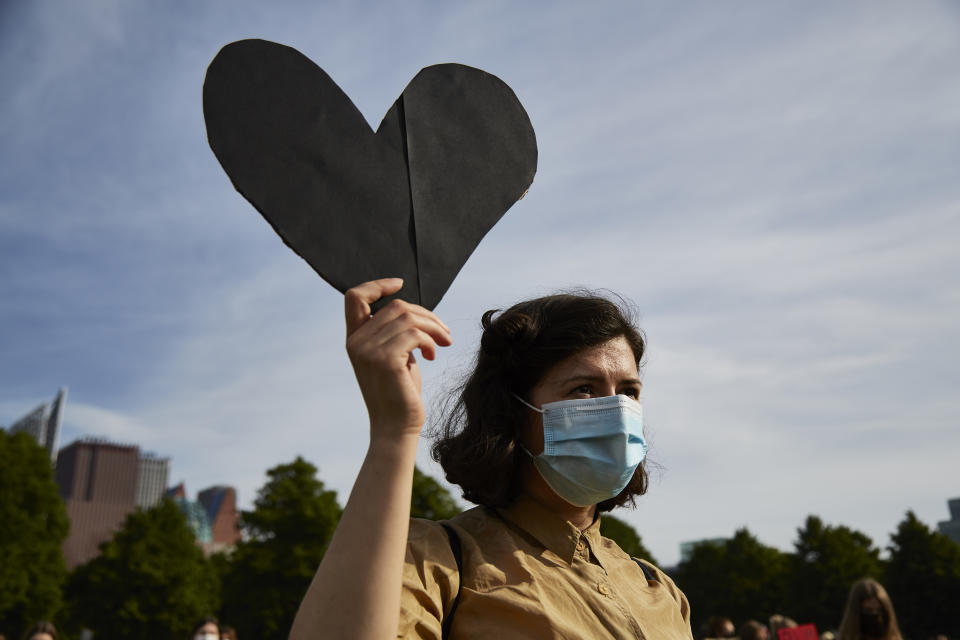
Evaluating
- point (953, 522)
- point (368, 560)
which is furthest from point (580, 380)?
point (953, 522)

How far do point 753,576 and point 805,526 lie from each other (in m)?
5.46

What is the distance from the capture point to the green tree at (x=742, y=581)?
43.2m

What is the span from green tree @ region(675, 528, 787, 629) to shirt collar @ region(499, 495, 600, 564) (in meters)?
45.8

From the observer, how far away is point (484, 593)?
1.91m

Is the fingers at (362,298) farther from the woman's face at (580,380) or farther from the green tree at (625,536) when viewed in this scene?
the green tree at (625,536)

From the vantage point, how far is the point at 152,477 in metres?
172

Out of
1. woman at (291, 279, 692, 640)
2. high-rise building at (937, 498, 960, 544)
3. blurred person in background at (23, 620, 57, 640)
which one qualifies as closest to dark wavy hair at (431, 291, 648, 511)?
woman at (291, 279, 692, 640)

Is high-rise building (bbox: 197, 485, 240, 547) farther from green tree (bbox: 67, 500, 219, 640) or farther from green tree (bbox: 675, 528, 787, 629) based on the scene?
green tree (bbox: 675, 528, 787, 629)

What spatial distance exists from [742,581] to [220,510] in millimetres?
137124

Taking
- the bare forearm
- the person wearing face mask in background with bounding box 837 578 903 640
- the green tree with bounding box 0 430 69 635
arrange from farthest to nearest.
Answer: the green tree with bounding box 0 430 69 635
the person wearing face mask in background with bounding box 837 578 903 640
the bare forearm

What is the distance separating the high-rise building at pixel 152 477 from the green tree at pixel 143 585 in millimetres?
145952

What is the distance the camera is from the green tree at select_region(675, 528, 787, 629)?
4316cm

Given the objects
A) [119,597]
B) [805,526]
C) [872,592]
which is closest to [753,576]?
[805,526]

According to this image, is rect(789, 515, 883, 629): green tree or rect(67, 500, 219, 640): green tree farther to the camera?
rect(789, 515, 883, 629): green tree
